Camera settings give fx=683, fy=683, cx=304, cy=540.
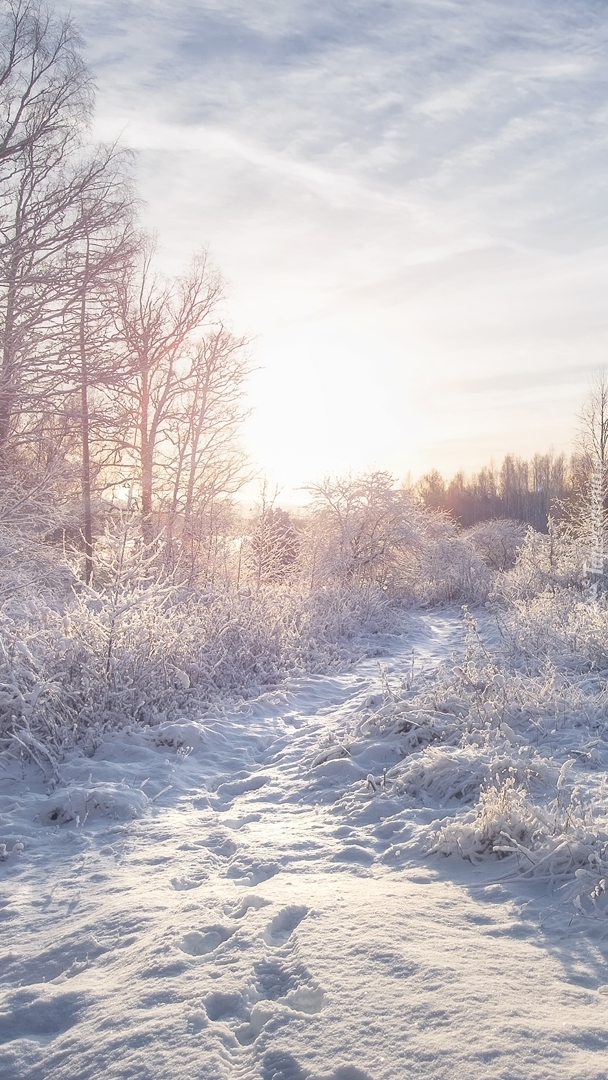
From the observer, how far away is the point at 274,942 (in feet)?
8.72

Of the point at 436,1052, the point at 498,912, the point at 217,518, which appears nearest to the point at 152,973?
the point at 436,1052

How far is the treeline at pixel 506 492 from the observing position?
5866 cm

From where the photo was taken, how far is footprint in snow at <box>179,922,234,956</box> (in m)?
2.65

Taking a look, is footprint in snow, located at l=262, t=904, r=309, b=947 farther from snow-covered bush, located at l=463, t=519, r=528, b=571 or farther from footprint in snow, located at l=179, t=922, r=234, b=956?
snow-covered bush, located at l=463, t=519, r=528, b=571

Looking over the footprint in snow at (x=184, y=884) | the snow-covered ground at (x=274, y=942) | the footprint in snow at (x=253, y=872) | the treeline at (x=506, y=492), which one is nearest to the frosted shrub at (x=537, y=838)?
the snow-covered ground at (x=274, y=942)

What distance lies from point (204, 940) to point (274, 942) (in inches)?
11.2

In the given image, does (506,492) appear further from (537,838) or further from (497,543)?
(537,838)

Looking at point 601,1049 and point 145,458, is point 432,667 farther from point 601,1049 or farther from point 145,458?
point 145,458

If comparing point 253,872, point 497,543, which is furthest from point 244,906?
point 497,543

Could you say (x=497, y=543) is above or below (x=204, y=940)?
above

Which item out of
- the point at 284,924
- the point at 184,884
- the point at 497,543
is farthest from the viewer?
the point at 497,543

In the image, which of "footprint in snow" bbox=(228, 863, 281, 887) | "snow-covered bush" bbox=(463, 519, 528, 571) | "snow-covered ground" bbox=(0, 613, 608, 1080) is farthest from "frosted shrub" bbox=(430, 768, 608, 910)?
"snow-covered bush" bbox=(463, 519, 528, 571)

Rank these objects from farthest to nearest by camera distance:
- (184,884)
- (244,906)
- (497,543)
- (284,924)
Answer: (497,543), (184,884), (244,906), (284,924)

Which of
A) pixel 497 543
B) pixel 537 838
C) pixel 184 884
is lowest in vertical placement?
pixel 184 884
